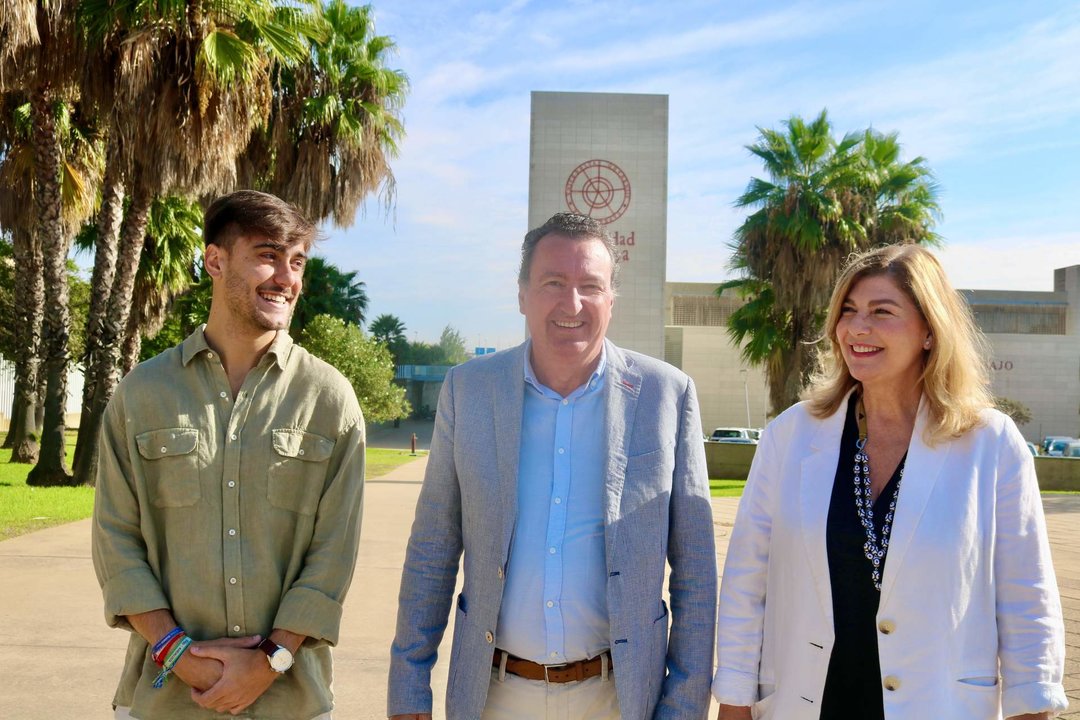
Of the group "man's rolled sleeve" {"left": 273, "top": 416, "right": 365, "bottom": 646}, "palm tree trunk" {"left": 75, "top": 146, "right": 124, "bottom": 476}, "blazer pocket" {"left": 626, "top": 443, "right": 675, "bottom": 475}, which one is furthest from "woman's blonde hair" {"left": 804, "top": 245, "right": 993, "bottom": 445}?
"palm tree trunk" {"left": 75, "top": 146, "right": 124, "bottom": 476}

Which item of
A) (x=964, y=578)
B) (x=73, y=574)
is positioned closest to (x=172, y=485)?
(x=964, y=578)

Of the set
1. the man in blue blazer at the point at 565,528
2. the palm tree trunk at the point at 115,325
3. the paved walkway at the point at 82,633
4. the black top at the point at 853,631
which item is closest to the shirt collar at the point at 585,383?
the man in blue blazer at the point at 565,528

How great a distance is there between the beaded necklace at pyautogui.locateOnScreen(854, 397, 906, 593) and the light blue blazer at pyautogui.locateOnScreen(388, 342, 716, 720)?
0.41 metres

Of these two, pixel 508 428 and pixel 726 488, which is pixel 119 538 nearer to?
pixel 508 428

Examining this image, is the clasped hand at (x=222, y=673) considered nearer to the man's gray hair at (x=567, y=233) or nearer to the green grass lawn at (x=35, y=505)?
the man's gray hair at (x=567, y=233)

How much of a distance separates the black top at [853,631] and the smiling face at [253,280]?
5.39ft

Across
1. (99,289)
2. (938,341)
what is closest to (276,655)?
(938,341)

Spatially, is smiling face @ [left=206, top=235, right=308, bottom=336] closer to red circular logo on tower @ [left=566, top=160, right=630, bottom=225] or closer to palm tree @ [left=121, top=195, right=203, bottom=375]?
palm tree @ [left=121, top=195, right=203, bottom=375]

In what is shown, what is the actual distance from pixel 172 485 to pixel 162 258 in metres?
17.8

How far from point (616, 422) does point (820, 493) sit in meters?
0.59

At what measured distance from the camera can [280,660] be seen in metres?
2.36

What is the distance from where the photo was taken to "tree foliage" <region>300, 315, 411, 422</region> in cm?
2939

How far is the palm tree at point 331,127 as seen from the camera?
1628 centimetres

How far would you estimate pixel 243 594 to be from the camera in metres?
2.42
